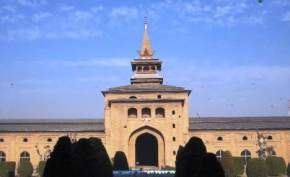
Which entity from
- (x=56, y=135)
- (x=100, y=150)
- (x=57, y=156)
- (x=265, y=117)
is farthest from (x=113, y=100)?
(x=57, y=156)

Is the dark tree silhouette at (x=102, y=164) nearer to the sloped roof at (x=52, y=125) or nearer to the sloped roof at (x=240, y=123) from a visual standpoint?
the sloped roof at (x=52, y=125)

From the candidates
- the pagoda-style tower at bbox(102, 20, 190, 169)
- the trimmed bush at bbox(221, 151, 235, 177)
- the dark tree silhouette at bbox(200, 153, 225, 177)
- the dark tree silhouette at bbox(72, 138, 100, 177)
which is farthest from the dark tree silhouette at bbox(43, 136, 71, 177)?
the pagoda-style tower at bbox(102, 20, 190, 169)

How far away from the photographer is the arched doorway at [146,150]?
170 feet

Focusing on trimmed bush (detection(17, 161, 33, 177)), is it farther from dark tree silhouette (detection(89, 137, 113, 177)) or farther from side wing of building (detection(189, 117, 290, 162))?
dark tree silhouette (detection(89, 137, 113, 177))

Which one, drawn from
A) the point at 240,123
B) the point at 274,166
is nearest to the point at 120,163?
the point at 274,166

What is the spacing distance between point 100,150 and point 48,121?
33.3 m

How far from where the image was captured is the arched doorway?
2037 inches

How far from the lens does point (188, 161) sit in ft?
56.5

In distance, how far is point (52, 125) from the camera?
52500mm

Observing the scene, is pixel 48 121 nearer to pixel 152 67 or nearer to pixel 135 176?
pixel 152 67

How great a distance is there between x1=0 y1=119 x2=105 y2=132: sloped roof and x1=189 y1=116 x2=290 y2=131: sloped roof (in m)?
10.1

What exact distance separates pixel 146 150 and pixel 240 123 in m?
10.2

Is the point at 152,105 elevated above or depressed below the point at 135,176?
above

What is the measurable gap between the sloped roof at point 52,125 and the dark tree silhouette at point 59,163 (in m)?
32.3
